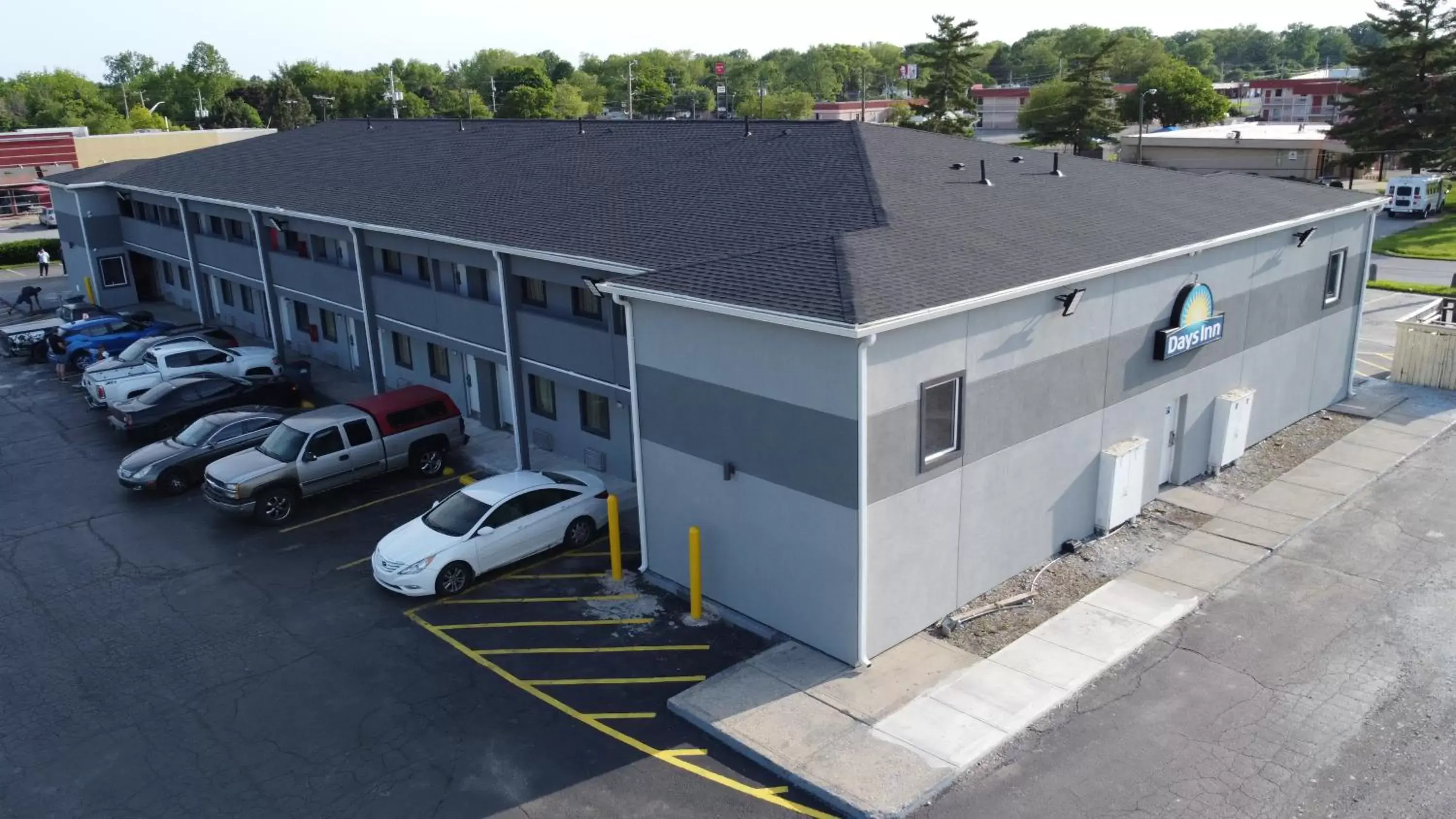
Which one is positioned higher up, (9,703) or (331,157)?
(331,157)

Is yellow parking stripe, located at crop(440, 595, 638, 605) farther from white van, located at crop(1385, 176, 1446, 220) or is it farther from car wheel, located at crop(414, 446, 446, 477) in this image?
white van, located at crop(1385, 176, 1446, 220)

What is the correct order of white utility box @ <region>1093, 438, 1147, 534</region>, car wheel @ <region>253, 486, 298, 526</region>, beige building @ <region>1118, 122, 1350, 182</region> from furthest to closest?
beige building @ <region>1118, 122, 1350, 182</region> → car wheel @ <region>253, 486, 298, 526</region> → white utility box @ <region>1093, 438, 1147, 534</region>

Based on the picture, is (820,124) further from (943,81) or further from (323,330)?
(943,81)

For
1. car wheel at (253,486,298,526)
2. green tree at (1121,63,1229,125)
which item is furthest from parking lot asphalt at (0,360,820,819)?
green tree at (1121,63,1229,125)

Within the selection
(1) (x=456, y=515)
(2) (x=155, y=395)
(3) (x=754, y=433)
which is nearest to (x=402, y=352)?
(2) (x=155, y=395)

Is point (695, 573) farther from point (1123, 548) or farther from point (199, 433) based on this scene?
point (199, 433)

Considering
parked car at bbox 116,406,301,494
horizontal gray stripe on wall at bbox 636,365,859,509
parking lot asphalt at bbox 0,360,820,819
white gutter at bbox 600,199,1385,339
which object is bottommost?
parking lot asphalt at bbox 0,360,820,819

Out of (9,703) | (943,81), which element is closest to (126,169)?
(9,703)
